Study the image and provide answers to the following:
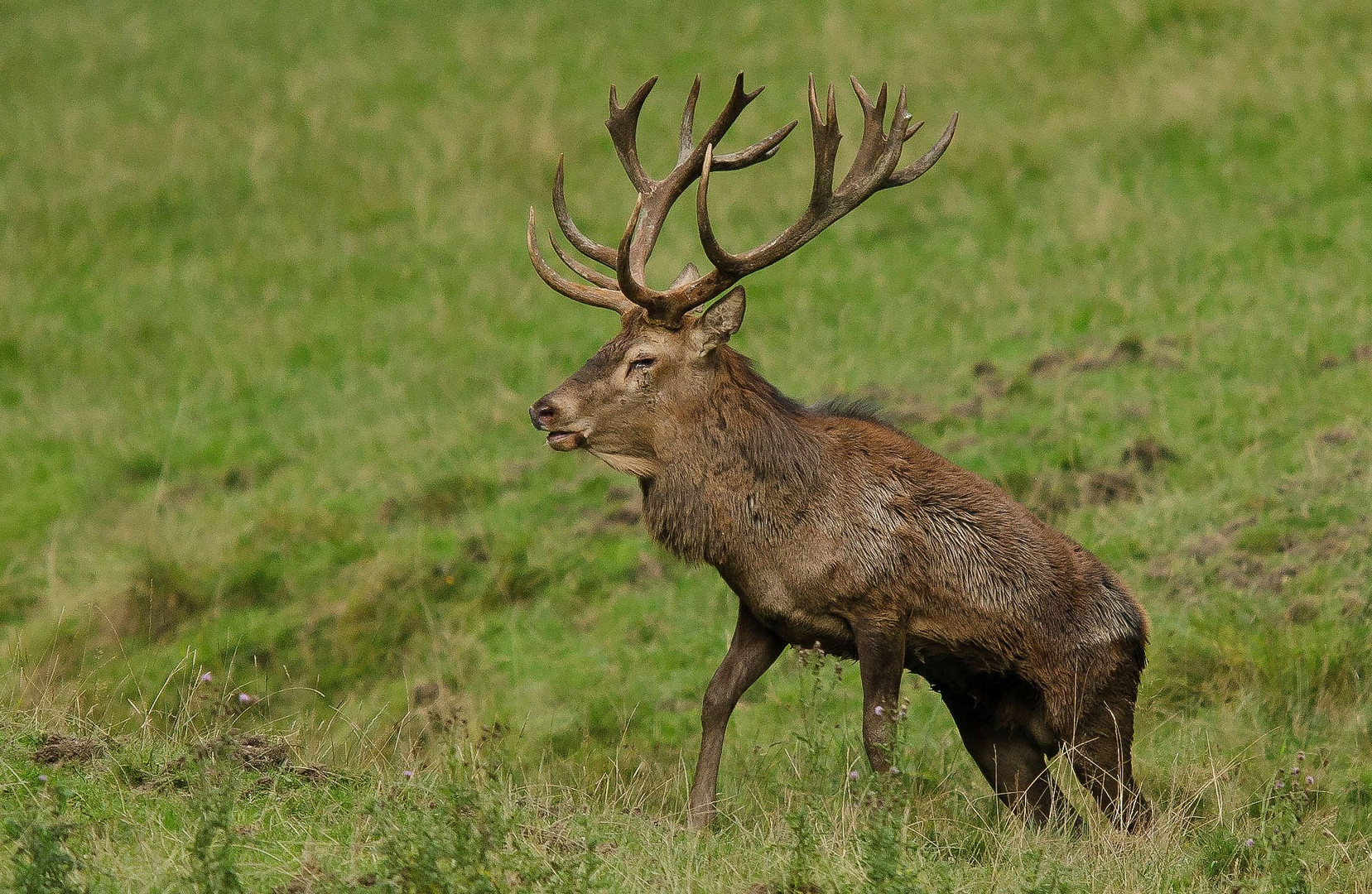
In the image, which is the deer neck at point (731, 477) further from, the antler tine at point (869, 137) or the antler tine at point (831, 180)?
the antler tine at point (869, 137)

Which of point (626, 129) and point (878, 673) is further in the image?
point (626, 129)

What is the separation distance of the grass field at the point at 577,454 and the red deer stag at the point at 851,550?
0.37 meters

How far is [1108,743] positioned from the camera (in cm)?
692

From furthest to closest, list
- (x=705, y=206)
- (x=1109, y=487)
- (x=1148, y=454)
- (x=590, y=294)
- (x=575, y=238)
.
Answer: (x=1148, y=454) → (x=1109, y=487) → (x=575, y=238) → (x=590, y=294) → (x=705, y=206)

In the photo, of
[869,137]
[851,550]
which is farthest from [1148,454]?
[851,550]

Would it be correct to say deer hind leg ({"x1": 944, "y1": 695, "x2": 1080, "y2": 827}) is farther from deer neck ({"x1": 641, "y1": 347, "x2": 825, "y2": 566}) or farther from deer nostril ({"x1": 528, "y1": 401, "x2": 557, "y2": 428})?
deer nostril ({"x1": 528, "y1": 401, "x2": 557, "y2": 428})

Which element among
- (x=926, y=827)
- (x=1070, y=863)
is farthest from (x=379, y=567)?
(x=1070, y=863)

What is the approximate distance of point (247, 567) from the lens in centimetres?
1160

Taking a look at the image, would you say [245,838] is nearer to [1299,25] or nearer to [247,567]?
[247,567]

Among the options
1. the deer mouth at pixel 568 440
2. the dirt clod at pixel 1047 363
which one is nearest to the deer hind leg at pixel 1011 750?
the deer mouth at pixel 568 440

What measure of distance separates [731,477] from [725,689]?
0.89 meters

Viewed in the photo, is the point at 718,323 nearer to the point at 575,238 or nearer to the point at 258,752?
the point at 575,238

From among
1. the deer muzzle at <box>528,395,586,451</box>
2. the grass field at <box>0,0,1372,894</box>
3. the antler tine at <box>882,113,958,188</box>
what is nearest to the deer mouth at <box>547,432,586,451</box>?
the deer muzzle at <box>528,395,586,451</box>

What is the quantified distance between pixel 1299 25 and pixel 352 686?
13500mm
